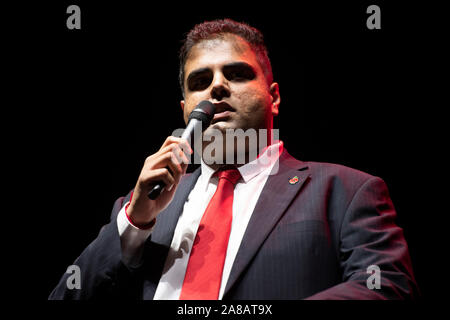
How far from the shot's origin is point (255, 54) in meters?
2.14

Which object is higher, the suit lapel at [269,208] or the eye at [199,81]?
the eye at [199,81]

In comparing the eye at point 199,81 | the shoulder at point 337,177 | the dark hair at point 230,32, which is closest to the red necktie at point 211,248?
the shoulder at point 337,177

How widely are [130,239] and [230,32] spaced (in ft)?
3.86

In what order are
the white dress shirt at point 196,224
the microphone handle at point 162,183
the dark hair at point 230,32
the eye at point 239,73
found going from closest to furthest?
the microphone handle at point 162,183 → the white dress shirt at point 196,224 → the eye at point 239,73 → the dark hair at point 230,32

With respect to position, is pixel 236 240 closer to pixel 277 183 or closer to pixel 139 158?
pixel 277 183

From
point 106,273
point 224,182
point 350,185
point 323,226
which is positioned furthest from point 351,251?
point 106,273

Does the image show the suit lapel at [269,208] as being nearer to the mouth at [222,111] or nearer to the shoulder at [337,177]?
the shoulder at [337,177]

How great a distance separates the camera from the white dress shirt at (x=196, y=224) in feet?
5.26

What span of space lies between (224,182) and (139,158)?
92 centimetres

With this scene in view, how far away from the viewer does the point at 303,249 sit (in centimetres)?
150

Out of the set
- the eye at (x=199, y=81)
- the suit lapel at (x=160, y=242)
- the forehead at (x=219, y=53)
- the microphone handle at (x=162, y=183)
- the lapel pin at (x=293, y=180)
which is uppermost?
the forehead at (x=219, y=53)

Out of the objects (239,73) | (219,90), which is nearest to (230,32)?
(239,73)

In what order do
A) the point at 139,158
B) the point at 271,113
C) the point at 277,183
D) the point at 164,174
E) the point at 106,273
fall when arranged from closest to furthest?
1. the point at 164,174
2. the point at 106,273
3. the point at 277,183
4. the point at 271,113
5. the point at 139,158

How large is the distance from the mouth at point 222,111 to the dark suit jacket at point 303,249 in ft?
1.16
